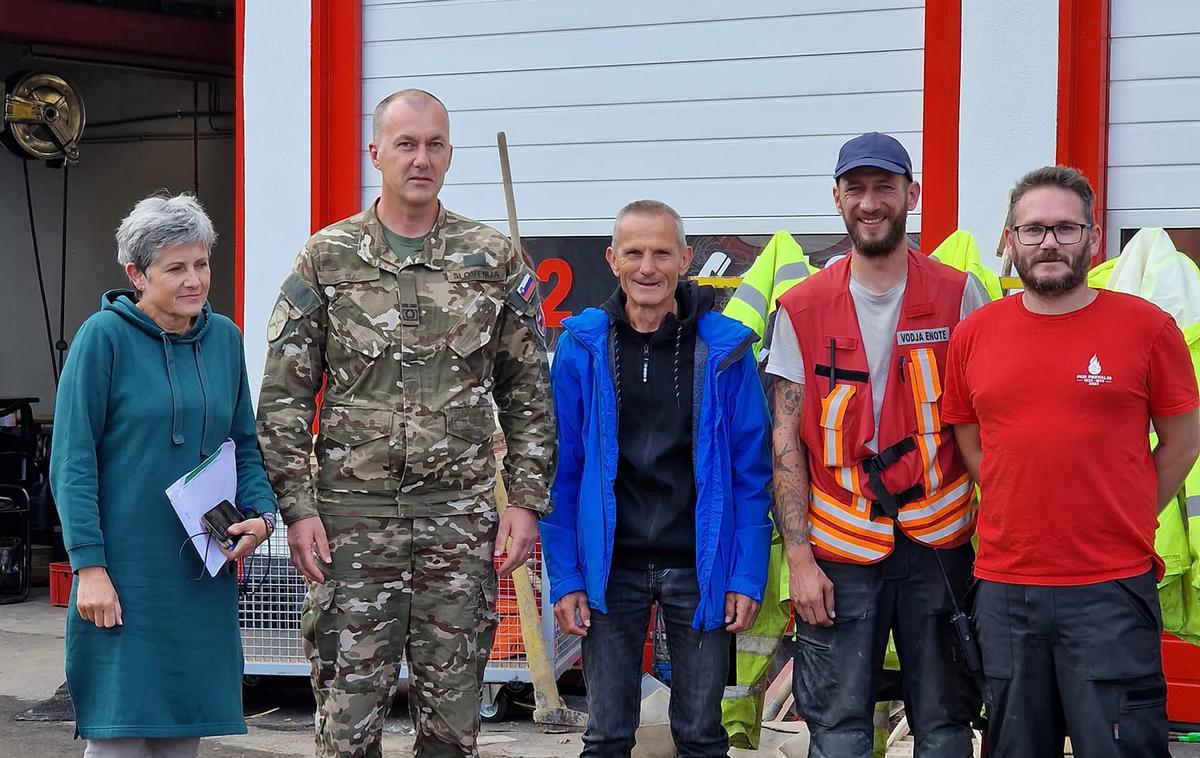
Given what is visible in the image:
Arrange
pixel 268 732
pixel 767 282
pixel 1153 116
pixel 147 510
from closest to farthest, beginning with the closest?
pixel 147 510
pixel 767 282
pixel 1153 116
pixel 268 732

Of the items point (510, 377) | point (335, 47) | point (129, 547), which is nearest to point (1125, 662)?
point (510, 377)

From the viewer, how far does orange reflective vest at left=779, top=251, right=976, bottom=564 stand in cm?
357

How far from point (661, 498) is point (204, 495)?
1.23 meters

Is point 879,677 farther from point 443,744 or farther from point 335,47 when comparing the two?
point 335,47

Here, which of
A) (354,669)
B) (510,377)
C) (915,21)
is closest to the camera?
(354,669)

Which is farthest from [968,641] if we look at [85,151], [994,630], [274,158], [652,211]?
[85,151]

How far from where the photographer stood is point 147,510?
345cm

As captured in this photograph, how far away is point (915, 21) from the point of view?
5.91 meters

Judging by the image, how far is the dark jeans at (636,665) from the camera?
12.0ft

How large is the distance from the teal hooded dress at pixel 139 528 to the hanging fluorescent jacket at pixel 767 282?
6.10ft

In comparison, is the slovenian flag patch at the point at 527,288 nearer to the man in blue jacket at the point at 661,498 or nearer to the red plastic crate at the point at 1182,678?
the man in blue jacket at the point at 661,498

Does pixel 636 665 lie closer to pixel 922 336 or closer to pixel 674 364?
pixel 674 364

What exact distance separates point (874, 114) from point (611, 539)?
3.10 meters

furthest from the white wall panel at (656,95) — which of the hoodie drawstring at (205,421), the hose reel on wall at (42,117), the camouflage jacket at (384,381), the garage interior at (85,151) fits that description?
the hose reel on wall at (42,117)
